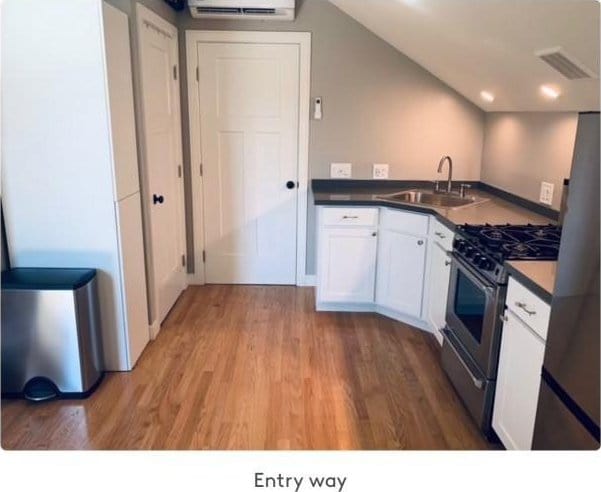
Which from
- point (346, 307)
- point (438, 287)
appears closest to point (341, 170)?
point (346, 307)

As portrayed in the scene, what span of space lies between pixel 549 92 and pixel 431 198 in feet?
4.42

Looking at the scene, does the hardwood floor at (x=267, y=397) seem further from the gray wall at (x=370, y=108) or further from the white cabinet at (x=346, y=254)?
the gray wall at (x=370, y=108)

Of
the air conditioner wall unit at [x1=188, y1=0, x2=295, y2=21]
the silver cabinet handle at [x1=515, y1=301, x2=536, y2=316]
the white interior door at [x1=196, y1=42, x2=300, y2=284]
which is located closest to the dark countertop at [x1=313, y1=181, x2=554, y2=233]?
the white interior door at [x1=196, y1=42, x2=300, y2=284]

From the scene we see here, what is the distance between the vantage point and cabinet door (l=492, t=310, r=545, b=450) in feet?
5.67

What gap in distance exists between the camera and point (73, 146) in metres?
2.36

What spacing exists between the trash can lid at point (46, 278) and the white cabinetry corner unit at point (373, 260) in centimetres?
159

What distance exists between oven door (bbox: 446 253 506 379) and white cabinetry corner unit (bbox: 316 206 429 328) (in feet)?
2.03

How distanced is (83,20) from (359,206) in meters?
1.94

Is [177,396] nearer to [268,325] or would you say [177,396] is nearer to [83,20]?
[268,325]

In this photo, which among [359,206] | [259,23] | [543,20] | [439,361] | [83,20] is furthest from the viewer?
[259,23]

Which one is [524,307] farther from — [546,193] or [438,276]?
[546,193]

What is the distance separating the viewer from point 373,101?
3.76m

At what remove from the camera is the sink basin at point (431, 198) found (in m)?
3.40

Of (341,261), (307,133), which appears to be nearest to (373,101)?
(307,133)
